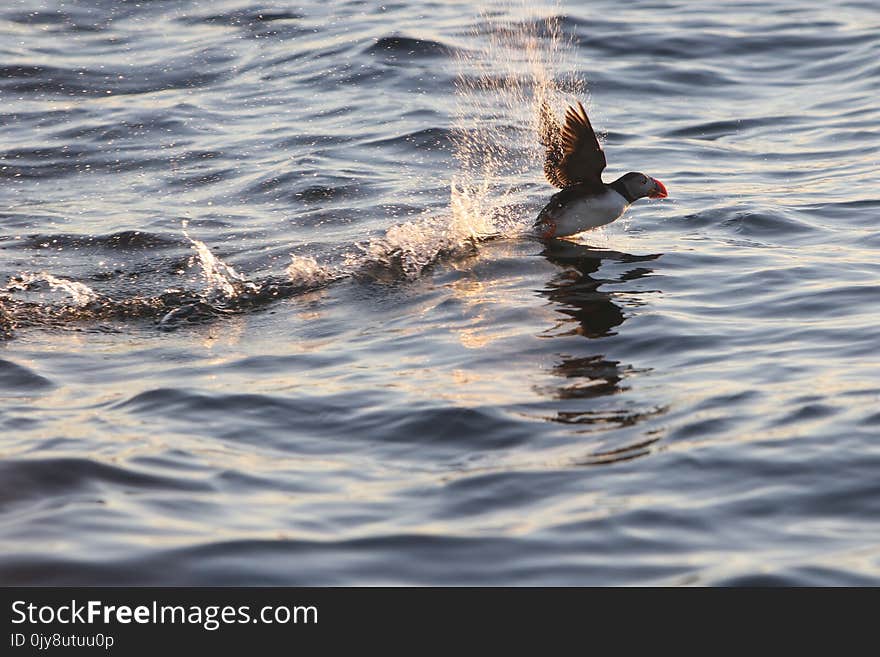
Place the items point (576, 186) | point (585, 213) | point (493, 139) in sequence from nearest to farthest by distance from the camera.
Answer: point (585, 213), point (576, 186), point (493, 139)

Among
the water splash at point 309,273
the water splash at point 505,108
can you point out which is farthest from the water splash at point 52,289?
the water splash at point 505,108

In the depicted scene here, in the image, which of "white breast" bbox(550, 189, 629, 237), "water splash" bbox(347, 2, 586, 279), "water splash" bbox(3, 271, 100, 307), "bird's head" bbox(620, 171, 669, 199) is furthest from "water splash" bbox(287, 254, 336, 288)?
"bird's head" bbox(620, 171, 669, 199)

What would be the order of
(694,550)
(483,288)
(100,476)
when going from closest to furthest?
(694,550)
(100,476)
(483,288)

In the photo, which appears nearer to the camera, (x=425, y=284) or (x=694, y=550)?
(x=694, y=550)

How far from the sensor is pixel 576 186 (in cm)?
1067

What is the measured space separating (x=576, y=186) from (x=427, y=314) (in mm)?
2261

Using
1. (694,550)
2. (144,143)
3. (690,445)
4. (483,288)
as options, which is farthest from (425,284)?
(144,143)

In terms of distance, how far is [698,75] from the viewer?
16.9 m

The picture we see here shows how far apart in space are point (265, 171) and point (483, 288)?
410 centimetres

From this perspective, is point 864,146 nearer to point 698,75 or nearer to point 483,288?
point 698,75

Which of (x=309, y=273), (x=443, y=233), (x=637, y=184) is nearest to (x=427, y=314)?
(x=309, y=273)

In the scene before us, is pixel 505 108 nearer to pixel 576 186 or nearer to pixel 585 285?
pixel 576 186

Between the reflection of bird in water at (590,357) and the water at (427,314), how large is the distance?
0.03 meters

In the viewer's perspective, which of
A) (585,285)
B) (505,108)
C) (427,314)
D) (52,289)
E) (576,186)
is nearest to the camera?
(427,314)
